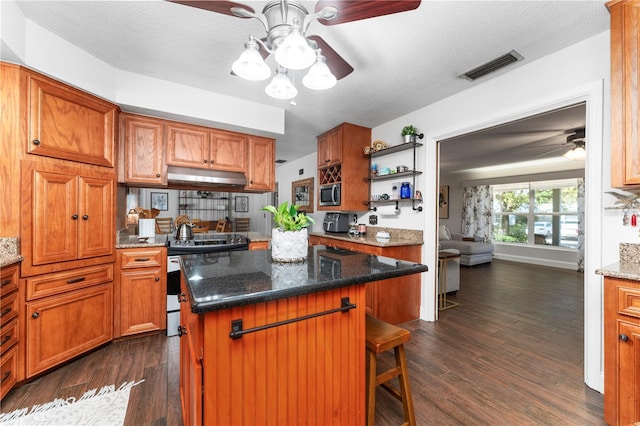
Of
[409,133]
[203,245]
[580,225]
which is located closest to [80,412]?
[203,245]

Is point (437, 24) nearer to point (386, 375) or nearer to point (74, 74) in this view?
point (386, 375)

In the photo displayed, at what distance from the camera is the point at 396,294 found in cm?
297

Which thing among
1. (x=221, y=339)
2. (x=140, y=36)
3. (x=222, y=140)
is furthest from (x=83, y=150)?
(x=221, y=339)

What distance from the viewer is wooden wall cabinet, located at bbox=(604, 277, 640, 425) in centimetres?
138

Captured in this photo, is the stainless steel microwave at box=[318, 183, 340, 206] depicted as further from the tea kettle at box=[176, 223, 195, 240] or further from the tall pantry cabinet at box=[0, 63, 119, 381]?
the tall pantry cabinet at box=[0, 63, 119, 381]

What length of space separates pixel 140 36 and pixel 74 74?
670mm

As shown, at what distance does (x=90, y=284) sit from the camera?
226 centimetres

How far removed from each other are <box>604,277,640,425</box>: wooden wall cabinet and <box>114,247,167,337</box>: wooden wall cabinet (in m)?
3.45

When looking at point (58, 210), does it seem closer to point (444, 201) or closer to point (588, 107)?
point (588, 107)

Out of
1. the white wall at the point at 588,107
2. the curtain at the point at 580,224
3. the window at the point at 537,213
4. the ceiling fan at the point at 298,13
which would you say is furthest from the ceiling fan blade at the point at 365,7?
the window at the point at 537,213

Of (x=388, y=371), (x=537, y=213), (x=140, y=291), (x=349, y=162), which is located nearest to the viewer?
(x=388, y=371)

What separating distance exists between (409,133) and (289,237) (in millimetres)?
2387

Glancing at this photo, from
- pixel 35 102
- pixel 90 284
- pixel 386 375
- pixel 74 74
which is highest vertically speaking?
pixel 74 74

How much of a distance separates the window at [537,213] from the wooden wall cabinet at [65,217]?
8651mm
